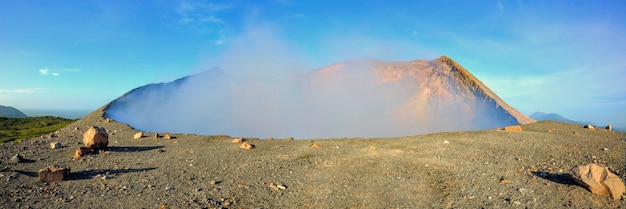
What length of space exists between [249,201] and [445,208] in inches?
200

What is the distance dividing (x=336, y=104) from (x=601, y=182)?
31271mm

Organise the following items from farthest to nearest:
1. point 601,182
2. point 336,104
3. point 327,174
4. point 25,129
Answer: point 25,129
point 336,104
point 327,174
point 601,182

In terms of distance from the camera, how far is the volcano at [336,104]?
3522 centimetres

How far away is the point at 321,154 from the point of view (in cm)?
1408

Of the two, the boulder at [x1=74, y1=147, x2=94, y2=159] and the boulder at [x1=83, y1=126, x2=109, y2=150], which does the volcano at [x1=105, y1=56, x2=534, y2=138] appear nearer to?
the boulder at [x1=83, y1=126, x2=109, y2=150]

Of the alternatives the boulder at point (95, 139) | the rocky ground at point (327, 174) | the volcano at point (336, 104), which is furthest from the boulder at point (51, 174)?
the volcano at point (336, 104)

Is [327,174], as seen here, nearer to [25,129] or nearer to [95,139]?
[95,139]

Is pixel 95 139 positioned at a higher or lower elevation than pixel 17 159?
higher

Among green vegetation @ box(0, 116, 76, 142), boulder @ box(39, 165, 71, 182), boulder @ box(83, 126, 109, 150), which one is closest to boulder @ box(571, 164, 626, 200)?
boulder @ box(39, 165, 71, 182)

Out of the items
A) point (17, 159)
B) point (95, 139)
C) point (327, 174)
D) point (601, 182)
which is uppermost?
point (95, 139)

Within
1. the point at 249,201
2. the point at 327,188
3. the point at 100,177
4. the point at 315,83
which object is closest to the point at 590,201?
the point at 327,188

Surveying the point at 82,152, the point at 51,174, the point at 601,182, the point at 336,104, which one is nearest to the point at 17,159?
the point at 82,152

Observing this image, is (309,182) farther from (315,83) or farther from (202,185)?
(315,83)

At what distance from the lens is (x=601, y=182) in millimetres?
8523
